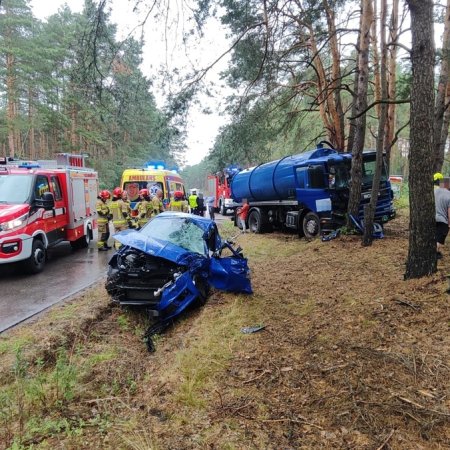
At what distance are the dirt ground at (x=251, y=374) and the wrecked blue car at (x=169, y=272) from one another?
0.97 ft

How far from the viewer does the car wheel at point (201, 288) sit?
580 cm

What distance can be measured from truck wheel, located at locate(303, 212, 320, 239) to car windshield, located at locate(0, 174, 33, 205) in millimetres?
7728

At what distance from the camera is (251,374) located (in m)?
3.68

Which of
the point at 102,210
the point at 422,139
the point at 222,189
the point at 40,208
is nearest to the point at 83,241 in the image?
the point at 102,210

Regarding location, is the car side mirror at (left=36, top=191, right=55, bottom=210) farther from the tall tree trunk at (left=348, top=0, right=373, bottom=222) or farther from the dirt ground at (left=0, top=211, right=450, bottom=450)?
the tall tree trunk at (left=348, top=0, right=373, bottom=222)

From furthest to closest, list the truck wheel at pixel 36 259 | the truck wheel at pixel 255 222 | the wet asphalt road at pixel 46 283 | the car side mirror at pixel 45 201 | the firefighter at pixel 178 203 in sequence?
the truck wheel at pixel 255 222, the firefighter at pixel 178 203, the car side mirror at pixel 45 201, the truck wheel at pixel 36 259, the wet asphalt road at pixel 46 283

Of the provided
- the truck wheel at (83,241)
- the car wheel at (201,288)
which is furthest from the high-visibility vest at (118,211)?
the car wheel at (201,288)

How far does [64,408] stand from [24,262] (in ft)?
19.1

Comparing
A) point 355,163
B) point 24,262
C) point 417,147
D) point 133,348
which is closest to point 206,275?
point 133,348

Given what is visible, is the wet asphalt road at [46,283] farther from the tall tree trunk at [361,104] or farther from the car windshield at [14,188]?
the tall tree trunk at [361,104]

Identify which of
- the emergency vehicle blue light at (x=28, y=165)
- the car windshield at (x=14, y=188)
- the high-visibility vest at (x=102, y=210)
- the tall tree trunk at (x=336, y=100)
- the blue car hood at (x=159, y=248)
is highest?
the tall tree trunk at (x=336, y=100)

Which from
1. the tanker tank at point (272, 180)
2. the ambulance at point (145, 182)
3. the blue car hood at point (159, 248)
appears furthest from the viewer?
the ambulance at point (145, 182)

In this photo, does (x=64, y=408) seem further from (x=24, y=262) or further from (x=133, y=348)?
(x=24, y=262)

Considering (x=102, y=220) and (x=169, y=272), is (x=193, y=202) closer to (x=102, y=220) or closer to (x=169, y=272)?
(x=102, y=220)
